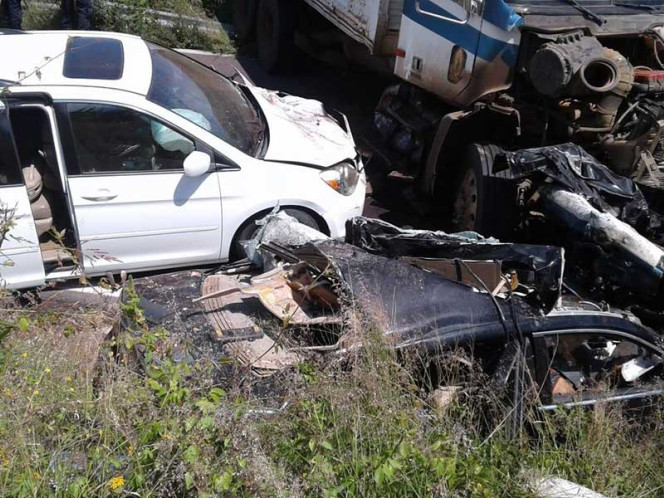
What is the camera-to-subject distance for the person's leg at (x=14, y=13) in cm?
934

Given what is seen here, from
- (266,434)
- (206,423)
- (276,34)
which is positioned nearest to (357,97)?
(276,34)

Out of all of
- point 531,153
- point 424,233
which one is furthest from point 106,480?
point 531,153

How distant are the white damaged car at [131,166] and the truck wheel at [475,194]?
1011 mm

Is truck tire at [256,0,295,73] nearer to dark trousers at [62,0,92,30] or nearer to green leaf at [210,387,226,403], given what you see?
dark trousers at [62,0,92,30]

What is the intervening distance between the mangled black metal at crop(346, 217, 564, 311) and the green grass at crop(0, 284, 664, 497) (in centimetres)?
63

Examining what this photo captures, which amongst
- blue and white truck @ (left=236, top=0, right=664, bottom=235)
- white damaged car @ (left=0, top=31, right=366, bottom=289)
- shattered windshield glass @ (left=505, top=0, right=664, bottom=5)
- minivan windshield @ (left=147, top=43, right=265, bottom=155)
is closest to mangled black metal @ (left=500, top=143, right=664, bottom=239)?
blue and white truck @ (left=236, top=0, right=664, bottom=235)

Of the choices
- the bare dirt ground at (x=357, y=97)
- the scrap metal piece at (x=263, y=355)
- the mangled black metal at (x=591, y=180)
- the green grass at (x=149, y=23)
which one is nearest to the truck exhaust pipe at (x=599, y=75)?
the mangled black metal at (x=591, y=180)

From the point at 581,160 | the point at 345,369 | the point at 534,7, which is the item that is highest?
the point at 534,7

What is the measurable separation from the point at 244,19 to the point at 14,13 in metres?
3.32

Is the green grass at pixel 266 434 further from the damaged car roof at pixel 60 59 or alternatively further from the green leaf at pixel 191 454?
the damaged car roof at pixel 60 59

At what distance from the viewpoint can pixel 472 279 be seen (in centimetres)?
405

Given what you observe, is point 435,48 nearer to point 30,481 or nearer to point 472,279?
point 472,279

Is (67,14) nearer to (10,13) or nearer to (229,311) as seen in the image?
(10,13)

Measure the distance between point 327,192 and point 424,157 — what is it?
1956 millimetres
